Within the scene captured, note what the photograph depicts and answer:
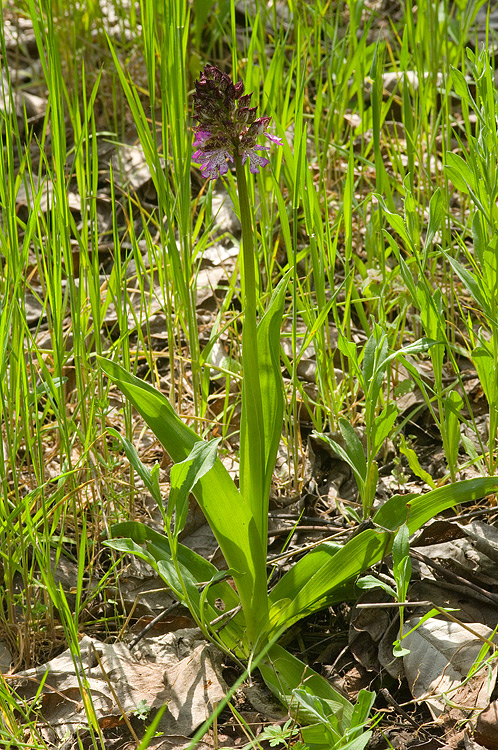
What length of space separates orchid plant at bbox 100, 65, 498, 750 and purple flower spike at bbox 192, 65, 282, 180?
14 mm

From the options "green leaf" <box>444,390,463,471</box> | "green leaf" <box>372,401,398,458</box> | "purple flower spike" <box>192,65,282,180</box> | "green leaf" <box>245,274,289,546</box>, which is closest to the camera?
"purple flower spike" <box>192,65,282,180</box>

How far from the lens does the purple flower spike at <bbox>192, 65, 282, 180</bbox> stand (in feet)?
3.54

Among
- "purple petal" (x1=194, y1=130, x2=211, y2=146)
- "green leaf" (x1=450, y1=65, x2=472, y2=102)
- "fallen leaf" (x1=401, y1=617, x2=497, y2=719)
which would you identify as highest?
"green leaf" (x1=450, y1=65, x2=472, y2=102)

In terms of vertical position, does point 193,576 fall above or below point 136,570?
above

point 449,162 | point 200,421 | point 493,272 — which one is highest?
point 449,162

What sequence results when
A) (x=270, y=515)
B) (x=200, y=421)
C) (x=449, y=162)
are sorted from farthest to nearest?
(x=200, y=421) < (x=270, y=515) < (x=449, y=162)

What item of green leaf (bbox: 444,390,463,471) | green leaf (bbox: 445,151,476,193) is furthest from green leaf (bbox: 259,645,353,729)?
green leaf (bbox: 445,151,476,193)

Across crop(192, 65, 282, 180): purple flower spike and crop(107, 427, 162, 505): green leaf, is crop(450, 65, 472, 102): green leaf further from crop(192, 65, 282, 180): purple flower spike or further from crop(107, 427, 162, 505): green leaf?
crop(107, 427, 162, 505): green leaf

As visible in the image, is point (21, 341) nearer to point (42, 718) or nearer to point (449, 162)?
point (42, 718)

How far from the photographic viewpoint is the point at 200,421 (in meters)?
1.80

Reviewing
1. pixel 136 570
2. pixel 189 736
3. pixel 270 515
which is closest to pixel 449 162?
pixel 270 515

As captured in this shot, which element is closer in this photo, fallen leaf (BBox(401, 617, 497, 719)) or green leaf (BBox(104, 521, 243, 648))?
fallen leaf (BBox(401, 617, 497, 719))

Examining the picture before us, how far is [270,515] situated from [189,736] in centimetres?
53

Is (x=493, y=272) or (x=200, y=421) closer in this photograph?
(x=493, y=272)
